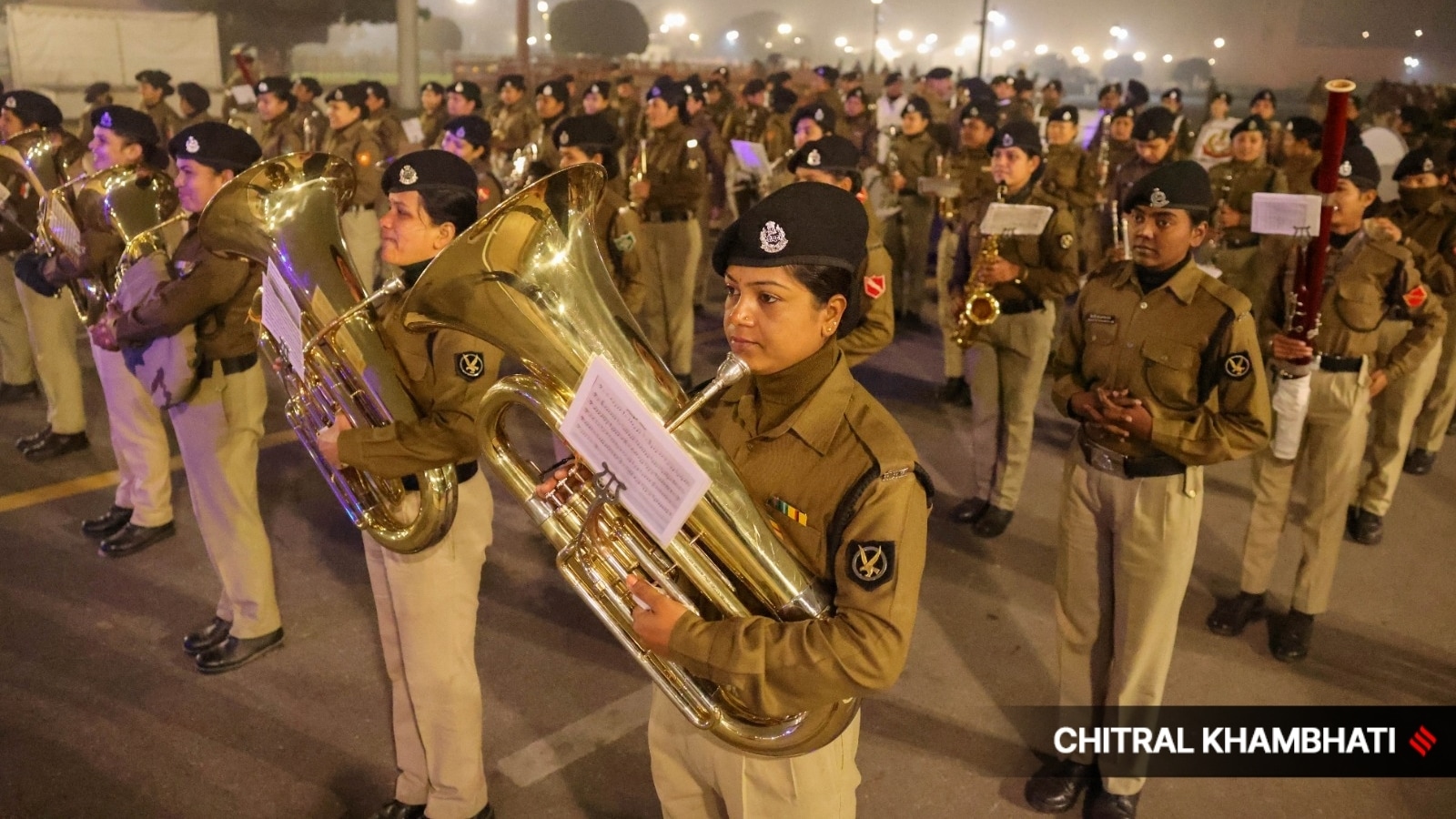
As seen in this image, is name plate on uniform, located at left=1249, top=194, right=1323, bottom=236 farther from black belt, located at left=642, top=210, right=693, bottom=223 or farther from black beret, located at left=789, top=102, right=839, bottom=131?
black belt, located at left=642, top=210, right=693, bottom=223

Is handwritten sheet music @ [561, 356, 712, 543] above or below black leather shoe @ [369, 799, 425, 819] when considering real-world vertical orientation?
above

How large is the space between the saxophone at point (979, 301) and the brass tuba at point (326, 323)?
398cm

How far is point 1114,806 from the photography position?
364cm

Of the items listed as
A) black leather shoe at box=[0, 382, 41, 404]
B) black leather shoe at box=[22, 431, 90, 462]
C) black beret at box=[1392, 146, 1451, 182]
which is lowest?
black leather shoe at box=[22, 431, 90, 462]

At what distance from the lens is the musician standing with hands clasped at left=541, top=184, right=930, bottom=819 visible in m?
1.94

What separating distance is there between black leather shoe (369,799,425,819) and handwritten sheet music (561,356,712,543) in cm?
225

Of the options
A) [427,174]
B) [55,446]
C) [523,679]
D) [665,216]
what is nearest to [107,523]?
[55,446]

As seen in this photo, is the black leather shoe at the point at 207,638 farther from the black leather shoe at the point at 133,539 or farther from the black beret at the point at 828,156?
the black beret at the point at 828,156

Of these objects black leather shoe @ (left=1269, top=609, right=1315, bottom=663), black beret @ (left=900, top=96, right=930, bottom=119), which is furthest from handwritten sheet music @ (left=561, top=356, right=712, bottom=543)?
black beret @ (left=900, top=96, right=930, bottom=119)

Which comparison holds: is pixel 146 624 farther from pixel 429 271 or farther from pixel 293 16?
pixel 293 16

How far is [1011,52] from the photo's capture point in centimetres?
11562

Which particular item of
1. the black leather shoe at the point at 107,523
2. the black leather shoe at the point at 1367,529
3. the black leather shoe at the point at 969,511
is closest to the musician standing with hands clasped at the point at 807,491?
the black leather shoe at the point at 969,511

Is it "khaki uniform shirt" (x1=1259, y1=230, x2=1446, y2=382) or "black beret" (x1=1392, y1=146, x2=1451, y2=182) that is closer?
"khaki uniform shirt" (x1=1259, y1=230, x2=1446, y2=382)

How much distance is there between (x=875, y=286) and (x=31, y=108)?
6821mm
